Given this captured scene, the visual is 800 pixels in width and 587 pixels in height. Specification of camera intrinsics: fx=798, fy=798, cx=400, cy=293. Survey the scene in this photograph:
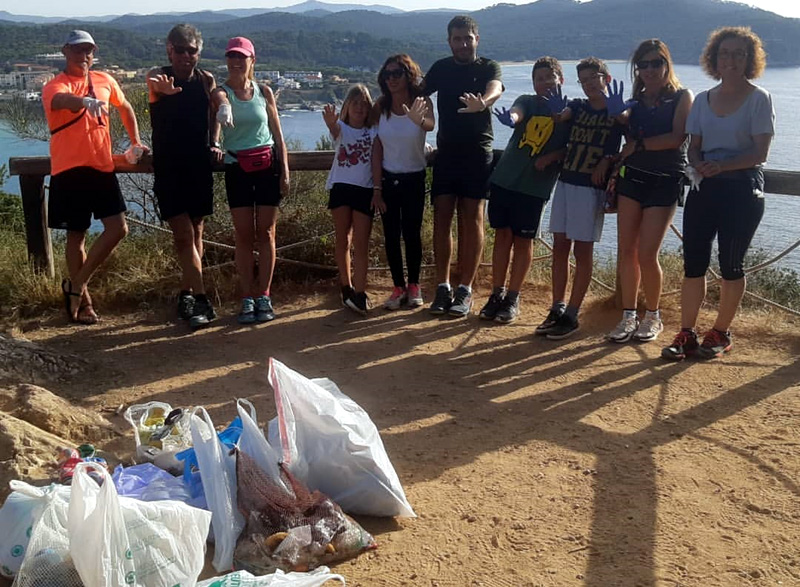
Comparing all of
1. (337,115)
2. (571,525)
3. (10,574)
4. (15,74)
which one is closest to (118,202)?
(337,115)

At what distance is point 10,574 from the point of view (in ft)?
7.63

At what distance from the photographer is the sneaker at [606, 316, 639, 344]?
15.7ft

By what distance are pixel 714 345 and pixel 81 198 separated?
12.6 feet

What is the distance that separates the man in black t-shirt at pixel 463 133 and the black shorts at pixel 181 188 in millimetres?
1462

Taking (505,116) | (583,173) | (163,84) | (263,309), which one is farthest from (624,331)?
(163,84)

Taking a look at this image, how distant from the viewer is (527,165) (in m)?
4.90

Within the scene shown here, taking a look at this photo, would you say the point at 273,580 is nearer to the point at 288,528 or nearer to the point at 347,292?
the point at 288,528

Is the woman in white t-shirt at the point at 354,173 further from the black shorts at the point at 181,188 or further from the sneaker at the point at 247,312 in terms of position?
the black shorts at the point at 181,188

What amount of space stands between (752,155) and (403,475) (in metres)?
2.45

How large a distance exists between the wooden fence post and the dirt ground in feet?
1.98

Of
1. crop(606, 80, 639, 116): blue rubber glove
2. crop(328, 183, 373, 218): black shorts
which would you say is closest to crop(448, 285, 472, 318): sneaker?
crop(328, 183, 373, 218): black shorts

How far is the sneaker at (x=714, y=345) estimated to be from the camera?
4504 millimetres

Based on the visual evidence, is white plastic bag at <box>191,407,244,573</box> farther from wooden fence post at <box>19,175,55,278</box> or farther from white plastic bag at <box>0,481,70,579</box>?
wooden fence post at <box>19,175,55,278</box>

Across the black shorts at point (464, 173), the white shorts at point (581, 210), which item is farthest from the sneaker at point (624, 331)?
the black shorts at point (464, 173)
